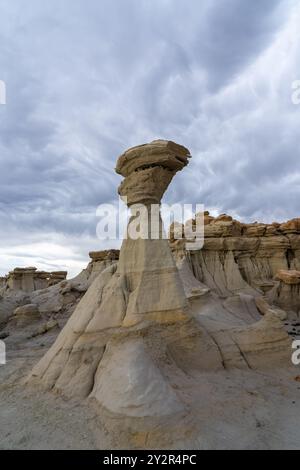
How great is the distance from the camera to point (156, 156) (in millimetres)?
6938

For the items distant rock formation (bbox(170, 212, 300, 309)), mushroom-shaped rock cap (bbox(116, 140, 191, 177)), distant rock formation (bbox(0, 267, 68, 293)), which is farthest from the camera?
distant rock formation (bbox(0, 267, 68, 293))

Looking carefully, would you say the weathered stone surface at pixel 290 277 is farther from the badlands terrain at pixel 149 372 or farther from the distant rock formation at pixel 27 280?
the distant rock formation at pixel 27 280

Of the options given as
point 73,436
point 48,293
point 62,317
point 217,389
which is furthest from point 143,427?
point 48,293

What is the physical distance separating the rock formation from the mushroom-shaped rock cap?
25mm

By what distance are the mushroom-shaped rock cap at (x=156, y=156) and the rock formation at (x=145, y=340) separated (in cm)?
3

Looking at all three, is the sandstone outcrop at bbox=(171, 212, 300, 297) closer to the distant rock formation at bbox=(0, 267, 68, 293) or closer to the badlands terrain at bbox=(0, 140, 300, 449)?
the badlands terrain at bbox=(0, 140, 300, 449)

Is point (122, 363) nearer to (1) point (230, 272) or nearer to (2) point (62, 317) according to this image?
(2) point (62, 317)

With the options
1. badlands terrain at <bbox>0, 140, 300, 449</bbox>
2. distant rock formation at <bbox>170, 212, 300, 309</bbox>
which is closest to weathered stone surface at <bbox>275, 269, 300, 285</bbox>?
distant rock formation at <bbox>170, 212, 300, 309</bbox>

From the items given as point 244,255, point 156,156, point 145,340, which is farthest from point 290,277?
point 145,340

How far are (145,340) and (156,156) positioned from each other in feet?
14.3

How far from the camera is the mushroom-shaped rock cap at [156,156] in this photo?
6.90m

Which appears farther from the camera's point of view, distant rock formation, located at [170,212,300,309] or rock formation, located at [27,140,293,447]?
distant rock formation, located at [170,212,300,309]

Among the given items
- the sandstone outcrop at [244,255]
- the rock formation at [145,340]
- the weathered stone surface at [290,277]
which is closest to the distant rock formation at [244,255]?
the sandstone outcrop at [244,255]

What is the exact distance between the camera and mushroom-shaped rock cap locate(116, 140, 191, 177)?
6.90 metres
